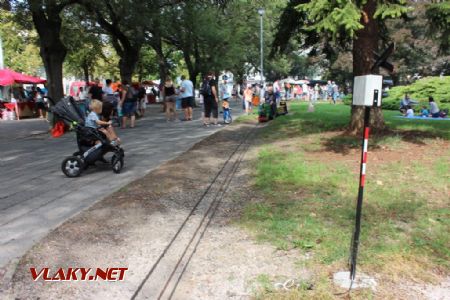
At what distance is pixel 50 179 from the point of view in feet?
25.8

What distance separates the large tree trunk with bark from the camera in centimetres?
1536

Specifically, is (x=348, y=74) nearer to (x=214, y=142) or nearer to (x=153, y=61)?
(x=153, y=61)

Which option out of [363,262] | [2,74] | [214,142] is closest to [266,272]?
[363,262]

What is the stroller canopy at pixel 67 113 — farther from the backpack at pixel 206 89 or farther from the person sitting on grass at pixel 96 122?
the backpack at pixel 206 89

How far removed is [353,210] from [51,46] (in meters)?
13.4

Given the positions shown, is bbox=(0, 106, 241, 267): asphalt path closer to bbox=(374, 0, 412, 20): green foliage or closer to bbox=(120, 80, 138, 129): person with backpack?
bbox=(120, 80, 138, 129): person with backpack

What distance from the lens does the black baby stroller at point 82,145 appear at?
7.90 m

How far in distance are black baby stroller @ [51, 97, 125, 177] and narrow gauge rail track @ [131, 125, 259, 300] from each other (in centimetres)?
210

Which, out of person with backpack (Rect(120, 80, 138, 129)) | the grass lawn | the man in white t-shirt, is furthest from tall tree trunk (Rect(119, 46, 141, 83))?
the grass lawn

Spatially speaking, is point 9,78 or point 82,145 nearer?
point 82,145

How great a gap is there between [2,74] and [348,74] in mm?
39762

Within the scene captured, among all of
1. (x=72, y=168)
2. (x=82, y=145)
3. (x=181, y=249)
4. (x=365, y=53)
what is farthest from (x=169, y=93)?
(x=181, y=249)

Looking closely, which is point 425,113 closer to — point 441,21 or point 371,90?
point 441,21

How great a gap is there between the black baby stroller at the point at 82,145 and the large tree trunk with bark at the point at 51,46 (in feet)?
26.9
